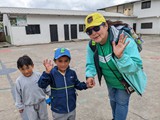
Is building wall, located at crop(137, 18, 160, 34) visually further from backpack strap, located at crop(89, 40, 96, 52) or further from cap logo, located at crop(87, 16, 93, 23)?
cap logo, located at crop(87, 16, 93, 23)

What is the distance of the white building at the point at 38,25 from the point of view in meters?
14.6

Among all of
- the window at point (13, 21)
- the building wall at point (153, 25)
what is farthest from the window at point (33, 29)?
the building wall at point (153, 25)

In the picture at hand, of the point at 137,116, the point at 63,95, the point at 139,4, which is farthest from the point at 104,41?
the point at 139,4

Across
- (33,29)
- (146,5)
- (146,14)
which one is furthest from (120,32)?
(146,5)

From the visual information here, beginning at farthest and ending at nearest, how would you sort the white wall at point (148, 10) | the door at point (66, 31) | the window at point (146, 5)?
the window at point (146, 5) → the white wall at point (148, 10) → the door at point (66, 31)

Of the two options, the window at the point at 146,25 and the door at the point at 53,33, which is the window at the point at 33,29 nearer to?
the door at the point at 53,33

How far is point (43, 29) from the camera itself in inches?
641

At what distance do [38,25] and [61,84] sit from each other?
1532 centimetres

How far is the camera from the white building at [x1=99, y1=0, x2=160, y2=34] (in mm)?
20719

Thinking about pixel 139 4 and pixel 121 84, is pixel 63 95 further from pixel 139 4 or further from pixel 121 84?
pixel 139 4

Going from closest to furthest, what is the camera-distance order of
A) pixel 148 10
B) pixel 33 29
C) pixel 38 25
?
pixel 33 29 < pixel 38 25 < pixel 148 10

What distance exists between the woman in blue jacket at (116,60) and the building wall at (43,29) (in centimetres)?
1441

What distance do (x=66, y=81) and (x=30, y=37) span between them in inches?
582

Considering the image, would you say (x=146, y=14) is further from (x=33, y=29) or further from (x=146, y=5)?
(x=33, y=29)
